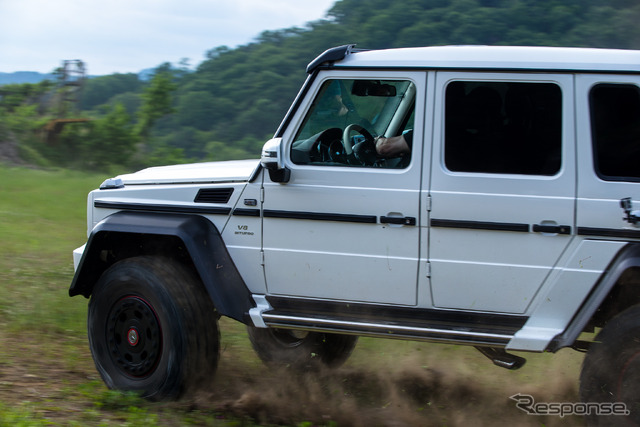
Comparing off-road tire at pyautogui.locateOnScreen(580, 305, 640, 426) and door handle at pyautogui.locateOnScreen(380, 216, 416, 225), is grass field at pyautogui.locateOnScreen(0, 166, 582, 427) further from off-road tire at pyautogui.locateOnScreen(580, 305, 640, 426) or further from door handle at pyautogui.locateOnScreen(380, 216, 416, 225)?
door handle at pyautogui.locateOnScreen(380, 216, 416, 225)

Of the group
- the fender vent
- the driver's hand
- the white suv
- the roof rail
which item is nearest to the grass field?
the white suv

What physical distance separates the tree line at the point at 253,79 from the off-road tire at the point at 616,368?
1386cm

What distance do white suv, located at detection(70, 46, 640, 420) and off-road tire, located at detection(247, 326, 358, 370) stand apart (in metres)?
0.98

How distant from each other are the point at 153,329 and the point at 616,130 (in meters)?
2.96

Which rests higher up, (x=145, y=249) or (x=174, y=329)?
(x=145, y=249)

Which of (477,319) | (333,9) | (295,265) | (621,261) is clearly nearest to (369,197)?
(295,265)

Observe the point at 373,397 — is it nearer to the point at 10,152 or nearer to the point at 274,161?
the point at 274,161

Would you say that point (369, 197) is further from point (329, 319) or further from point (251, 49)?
point (251, 49)

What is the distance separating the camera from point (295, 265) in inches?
168

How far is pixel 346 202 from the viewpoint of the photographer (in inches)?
162

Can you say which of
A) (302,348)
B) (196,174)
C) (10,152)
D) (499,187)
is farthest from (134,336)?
(10,152)

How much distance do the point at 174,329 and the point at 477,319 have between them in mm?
1814

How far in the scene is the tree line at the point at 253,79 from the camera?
1728 centimetres

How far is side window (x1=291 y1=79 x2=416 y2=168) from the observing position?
4.23m
